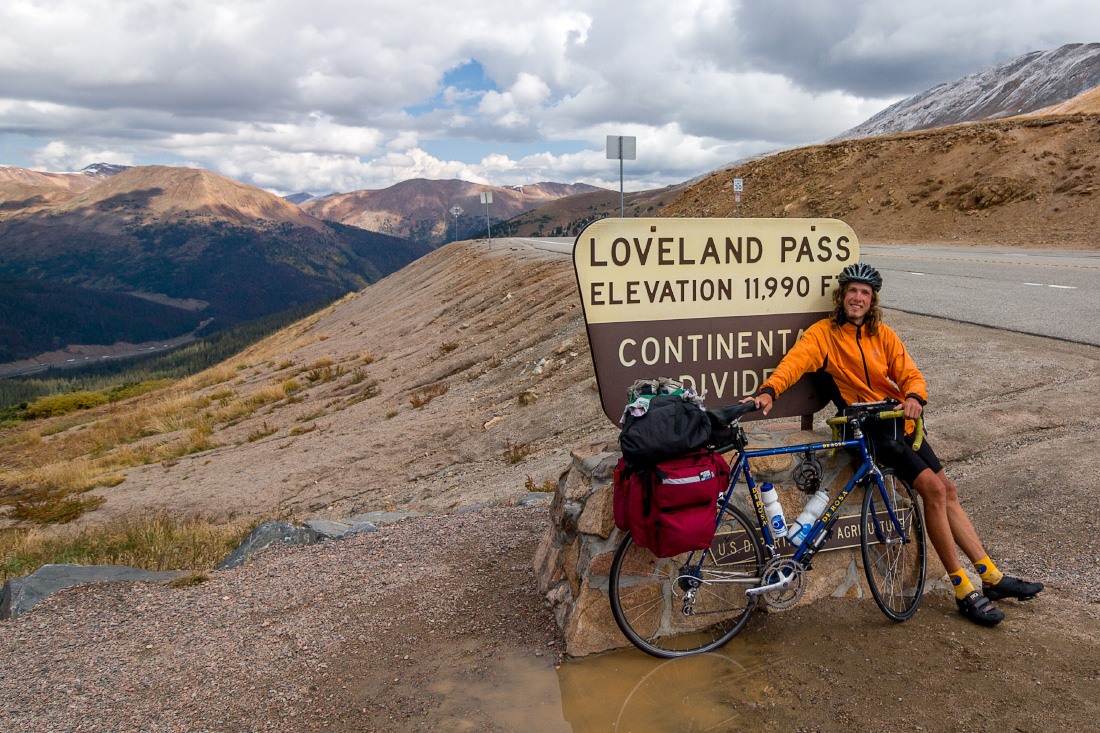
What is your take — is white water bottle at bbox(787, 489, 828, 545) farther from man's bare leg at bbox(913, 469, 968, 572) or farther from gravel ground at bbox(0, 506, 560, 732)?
gravel ground at bbox(0, 506, 560, 732)

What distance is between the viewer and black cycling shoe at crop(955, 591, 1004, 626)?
11.1 ft

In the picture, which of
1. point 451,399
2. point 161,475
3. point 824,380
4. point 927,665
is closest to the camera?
point 927,665

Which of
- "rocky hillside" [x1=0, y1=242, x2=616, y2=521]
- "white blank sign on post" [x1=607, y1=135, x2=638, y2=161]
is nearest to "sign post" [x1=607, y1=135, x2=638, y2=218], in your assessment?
"white blank sign on post" [x1=607, y1=135, x2=638, y2=161]

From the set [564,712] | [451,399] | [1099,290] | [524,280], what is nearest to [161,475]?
[451,399]

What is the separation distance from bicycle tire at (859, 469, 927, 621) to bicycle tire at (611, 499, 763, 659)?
0.67m

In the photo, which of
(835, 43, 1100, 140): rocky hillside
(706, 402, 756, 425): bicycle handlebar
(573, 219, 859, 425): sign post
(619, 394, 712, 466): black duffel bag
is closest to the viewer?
(619, 394, 712, 466): black duffel bag

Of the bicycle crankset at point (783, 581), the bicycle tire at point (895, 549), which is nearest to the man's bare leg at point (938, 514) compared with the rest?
the bicycle tire at point (895, 549)

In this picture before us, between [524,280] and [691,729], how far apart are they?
19.6 m

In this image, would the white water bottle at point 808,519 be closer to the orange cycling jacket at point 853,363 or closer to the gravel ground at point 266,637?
the orange cycling jacket at point 853,363

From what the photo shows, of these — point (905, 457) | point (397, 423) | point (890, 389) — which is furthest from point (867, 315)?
point (397, 423)

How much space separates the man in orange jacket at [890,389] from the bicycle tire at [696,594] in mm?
754

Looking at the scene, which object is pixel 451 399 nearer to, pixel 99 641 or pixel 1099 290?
pixel 99 641

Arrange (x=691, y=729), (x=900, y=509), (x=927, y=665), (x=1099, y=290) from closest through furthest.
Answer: (x=691, y=729), (x=927, y=665), (x=900, y=509), (x=1099, y=290)

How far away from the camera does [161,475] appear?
14.9 m
